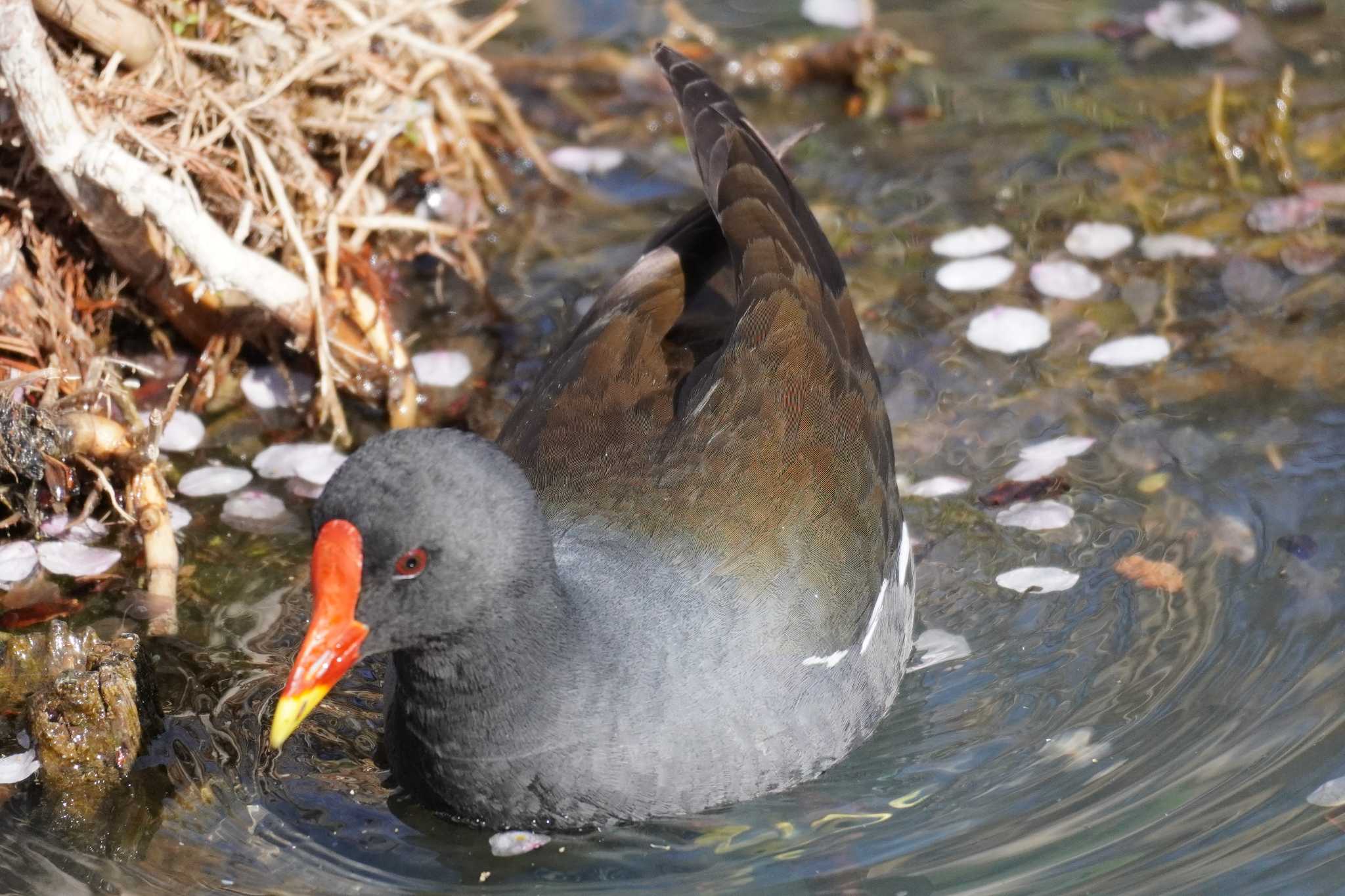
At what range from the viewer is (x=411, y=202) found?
5.94m

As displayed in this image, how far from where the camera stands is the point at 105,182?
4.30 metres

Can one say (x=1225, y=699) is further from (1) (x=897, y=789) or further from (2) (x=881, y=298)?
(2) (x=881, y=298)

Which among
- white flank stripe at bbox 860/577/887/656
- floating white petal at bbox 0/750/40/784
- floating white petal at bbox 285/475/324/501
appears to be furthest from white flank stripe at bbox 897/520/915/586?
floating white petal at bbox 0/750/40/784

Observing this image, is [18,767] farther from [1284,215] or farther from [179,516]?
[1284,215]

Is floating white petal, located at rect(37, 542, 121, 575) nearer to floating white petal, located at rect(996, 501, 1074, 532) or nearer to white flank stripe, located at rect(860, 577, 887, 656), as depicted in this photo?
white flank stripe, located at rect(860, 577, 887, 656)

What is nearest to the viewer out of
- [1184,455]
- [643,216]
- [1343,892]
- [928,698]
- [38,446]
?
[1343,892]

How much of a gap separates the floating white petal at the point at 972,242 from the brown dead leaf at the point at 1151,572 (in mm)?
1549

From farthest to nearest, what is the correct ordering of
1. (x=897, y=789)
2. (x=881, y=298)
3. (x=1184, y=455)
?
(x=881, y=298)
(x=1184, y=455)
(x=897, y=789)

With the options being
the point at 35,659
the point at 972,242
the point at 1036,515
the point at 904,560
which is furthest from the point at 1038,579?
the point at 35,659

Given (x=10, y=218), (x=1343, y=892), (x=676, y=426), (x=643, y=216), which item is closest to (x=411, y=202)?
(x=643, y=216)

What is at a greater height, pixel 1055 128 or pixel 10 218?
pixel 10 218

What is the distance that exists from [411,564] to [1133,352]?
8.84ft

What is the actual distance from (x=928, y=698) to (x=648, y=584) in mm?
869

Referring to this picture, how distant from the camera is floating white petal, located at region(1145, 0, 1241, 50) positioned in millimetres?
6562
